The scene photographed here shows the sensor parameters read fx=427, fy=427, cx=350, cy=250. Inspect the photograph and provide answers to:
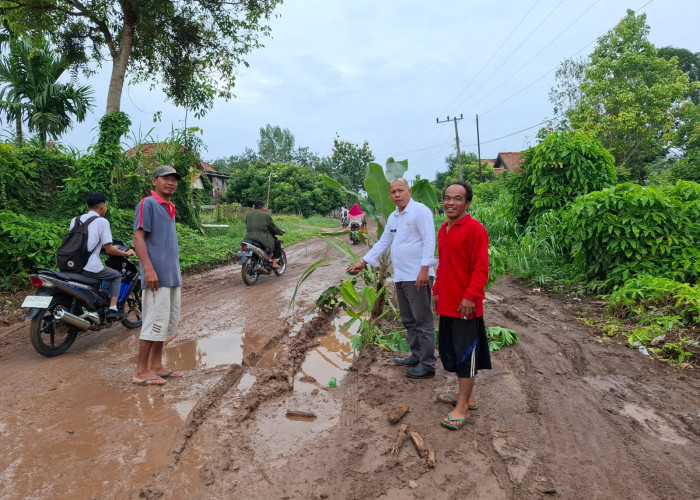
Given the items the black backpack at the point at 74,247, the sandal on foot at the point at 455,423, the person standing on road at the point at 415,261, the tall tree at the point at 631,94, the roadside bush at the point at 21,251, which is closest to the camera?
the sandal on foot at the point at 455,423

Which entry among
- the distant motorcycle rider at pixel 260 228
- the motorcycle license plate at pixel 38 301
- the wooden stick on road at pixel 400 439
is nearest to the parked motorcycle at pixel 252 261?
the distant motorcycle rider at pixel 260 228

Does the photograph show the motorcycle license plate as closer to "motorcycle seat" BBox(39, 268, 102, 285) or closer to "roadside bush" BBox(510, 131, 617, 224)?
"motorcycle seat" BBox(39, 268, 102, 285)

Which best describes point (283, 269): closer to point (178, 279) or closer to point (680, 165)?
point (178, 279)

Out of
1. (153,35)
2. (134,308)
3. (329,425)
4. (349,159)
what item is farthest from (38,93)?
(349,159)

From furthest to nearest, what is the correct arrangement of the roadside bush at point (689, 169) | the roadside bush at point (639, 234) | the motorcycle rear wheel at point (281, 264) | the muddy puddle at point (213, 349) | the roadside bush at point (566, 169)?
the roadside bush at point (689, 169) → the motorcycle rear wheel at point (281, 264) → the roadside bush at point (566, 169) → the roadside bush at point (639, 234) → the muddy puddle at point (213, 349)

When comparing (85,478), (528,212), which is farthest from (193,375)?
(528,212)

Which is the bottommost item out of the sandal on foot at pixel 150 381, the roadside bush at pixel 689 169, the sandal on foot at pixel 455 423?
the sandal on foot at pixel 455 423

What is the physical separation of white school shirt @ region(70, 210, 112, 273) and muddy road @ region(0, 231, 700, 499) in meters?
0.93

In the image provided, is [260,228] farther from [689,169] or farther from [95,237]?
[689,169]

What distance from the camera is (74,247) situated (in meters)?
4.54

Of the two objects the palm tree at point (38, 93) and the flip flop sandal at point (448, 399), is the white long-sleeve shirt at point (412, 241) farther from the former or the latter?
the palm tree at point (38, 93)

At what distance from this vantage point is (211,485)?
7.75ft

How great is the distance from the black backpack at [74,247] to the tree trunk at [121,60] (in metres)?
7.56

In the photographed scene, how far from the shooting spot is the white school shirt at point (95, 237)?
459cm
